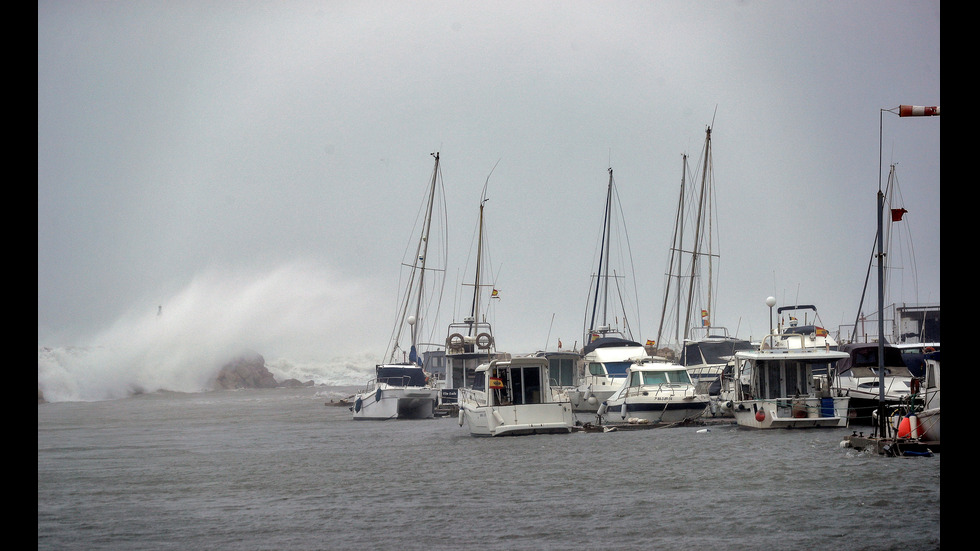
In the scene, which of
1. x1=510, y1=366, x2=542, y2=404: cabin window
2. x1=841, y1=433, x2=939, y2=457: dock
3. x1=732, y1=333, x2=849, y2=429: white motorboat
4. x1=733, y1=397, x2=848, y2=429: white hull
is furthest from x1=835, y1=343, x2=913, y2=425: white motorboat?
x1=510, y1=366, x2=542, y2=404: cabin window

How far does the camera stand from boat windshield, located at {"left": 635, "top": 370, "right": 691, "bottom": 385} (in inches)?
1601

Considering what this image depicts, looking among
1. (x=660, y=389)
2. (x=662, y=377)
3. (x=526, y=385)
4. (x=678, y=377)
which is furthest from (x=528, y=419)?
(x=678, y=377)

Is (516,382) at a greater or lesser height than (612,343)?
lesser

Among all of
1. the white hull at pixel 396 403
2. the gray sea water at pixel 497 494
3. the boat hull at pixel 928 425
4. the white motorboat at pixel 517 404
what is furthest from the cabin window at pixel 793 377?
the white hull at pixel 396 403

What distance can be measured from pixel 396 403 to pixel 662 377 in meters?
15.8

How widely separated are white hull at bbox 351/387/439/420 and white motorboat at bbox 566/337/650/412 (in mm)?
7956

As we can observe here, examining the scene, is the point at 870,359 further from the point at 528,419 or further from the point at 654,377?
the point at 528,419

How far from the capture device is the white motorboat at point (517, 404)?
34469 mm

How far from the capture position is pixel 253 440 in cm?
3822

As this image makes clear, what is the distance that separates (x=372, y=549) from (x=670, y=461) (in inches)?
533

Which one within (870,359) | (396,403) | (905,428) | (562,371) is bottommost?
(396,403)

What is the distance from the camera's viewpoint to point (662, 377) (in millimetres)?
40906
